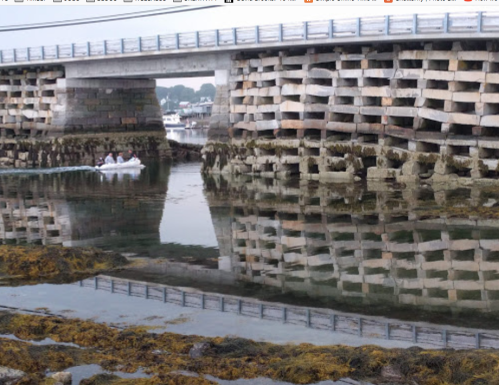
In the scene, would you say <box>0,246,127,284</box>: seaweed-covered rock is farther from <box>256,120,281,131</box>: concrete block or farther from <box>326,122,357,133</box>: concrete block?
<box>256,120,281,131</box>: concrete block

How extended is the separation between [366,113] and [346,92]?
1.46m

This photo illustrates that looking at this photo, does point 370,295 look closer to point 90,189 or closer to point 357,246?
point 357,246

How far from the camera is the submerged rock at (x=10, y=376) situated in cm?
1189

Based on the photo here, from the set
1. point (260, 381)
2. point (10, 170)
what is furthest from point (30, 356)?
point (10, 170)

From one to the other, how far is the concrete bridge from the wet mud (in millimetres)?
21528

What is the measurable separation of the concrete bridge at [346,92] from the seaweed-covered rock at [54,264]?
17.2 metres

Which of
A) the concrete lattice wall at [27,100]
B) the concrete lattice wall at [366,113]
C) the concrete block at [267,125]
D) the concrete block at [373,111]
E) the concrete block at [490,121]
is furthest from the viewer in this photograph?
the concrete lattice wall at [27,100]

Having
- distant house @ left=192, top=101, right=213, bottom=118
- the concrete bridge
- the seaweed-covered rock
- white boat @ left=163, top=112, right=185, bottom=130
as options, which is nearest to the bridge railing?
the concrete bridge

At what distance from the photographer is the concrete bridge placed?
3394 centimetres

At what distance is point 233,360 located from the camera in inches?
507

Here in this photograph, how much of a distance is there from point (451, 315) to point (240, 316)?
3516 millimetres

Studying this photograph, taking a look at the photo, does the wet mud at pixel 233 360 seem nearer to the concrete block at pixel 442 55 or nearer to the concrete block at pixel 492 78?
the concrete block at pixel 492 78

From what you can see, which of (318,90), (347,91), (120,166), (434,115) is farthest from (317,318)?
(120,166)

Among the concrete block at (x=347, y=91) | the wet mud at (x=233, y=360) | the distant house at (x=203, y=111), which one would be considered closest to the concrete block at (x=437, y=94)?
the concrete block at (x=347, y=91)
